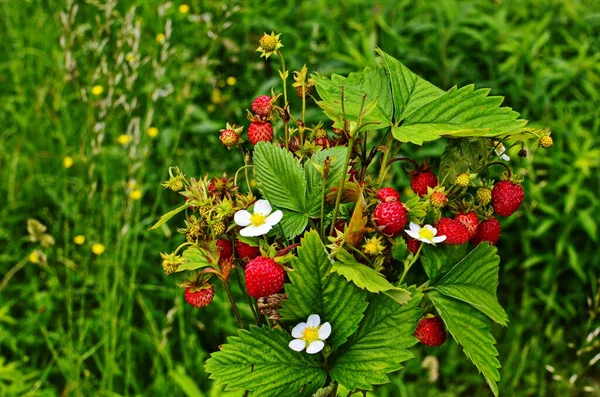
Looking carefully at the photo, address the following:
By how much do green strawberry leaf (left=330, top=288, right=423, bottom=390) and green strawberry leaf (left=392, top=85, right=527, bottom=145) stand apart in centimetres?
17

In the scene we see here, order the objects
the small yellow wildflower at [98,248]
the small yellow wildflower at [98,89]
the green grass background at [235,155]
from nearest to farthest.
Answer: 1. the small yellow wildflower at [98,248]
2. the green grass background at [235,155]
3. the small yellow wildflower at [98,89]

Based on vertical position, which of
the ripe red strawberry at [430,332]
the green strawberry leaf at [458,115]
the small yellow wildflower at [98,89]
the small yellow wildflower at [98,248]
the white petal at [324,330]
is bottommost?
the small yellow wildflower at [98,248]

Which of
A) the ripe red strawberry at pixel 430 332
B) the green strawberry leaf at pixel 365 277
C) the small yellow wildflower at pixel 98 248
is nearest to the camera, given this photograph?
the green strawberry leaf at pixel 365 277

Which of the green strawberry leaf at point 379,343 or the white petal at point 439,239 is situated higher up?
the white petal at point 439,239

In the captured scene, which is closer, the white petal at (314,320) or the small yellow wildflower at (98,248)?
the white petal at (314,320)

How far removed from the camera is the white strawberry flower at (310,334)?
2.21 feet

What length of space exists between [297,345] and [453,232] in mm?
199

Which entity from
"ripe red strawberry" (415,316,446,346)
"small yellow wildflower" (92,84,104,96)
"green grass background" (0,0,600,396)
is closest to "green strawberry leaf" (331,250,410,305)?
"ripe red strawberry" (415,316,446,346)

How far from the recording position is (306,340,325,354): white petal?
659 millimetres

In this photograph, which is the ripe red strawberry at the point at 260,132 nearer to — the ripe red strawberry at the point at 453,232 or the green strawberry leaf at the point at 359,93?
the green strawberry leaf at the point at 359,93

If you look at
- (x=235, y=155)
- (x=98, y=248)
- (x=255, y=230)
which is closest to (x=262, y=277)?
(x=255, y=230)

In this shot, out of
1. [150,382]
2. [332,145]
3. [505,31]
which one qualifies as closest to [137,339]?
[150,382]

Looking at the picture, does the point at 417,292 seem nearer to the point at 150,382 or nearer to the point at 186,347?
the point at 186,347

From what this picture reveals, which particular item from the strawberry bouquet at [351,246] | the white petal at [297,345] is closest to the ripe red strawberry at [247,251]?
the strawberry bouquet at [351,246]
